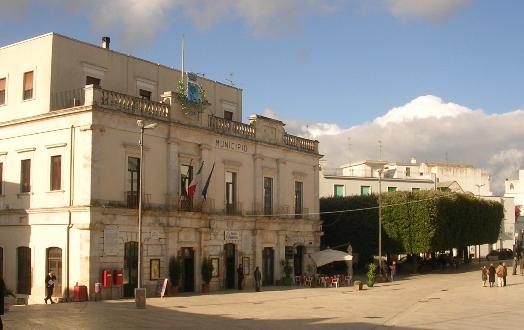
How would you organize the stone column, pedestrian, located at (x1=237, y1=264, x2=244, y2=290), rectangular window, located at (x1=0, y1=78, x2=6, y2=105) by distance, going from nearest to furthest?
1. rectangular window, located at (x1=0, y1=78, x2=6, y2=105)
2. pedestrian, located at (x1=237, y1=264, x2=244, y2=290)
3. the stone column

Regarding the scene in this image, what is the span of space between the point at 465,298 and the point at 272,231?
1480 centimetres

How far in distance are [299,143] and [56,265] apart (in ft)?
71.1

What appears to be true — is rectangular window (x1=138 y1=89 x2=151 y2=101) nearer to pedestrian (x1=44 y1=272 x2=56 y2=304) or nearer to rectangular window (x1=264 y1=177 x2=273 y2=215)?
rectangular window (x1=264 y1=177 x2=273 y2=215)

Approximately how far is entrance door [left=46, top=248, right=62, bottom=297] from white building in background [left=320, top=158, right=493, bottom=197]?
100 feet

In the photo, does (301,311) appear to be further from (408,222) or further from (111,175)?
(408,222)

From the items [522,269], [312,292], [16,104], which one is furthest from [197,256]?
[522,269]

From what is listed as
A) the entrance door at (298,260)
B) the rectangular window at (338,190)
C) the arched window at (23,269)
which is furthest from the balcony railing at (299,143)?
the rectangular window at (338,190)

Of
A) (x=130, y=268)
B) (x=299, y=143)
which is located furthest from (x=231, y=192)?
(x=130, y=268)

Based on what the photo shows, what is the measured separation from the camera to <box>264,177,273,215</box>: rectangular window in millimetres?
46438

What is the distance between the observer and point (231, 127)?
43.4m

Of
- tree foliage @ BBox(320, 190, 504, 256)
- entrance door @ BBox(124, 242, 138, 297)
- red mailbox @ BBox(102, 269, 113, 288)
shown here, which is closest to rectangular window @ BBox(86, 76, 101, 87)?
entrance door @ BBox(124, 242, 138, 297)

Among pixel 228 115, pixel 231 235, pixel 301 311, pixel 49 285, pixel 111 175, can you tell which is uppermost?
pixel 228 115

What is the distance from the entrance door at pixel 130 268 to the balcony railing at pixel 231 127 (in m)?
9.55

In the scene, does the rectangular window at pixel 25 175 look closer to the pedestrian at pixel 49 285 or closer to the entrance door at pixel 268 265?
the pedestrian at pixel 49 285
